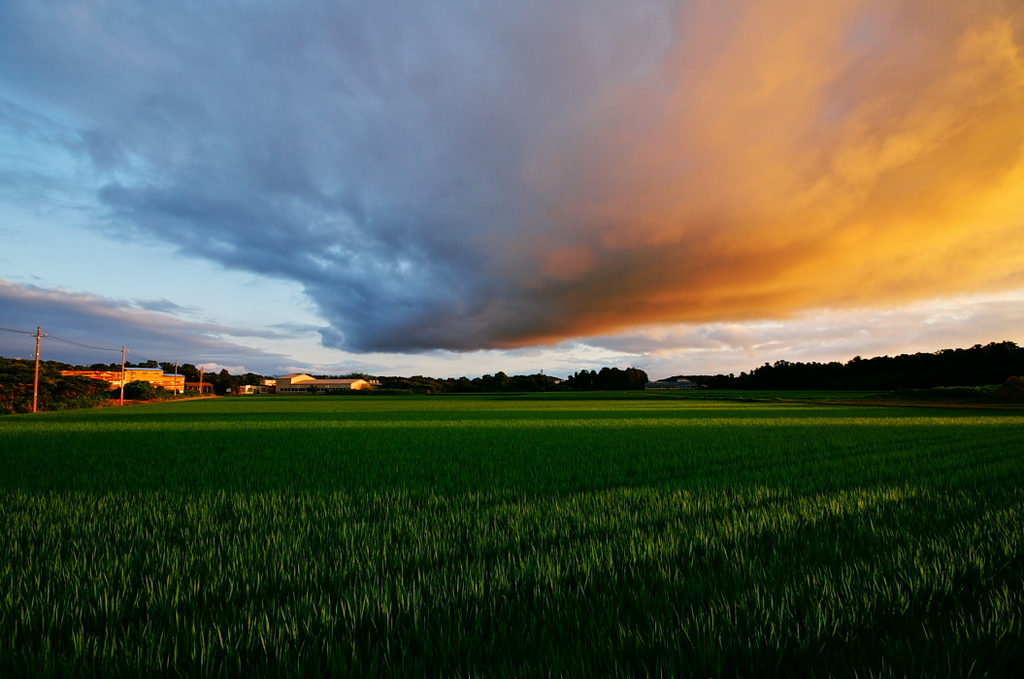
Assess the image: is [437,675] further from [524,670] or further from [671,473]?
[671,473]

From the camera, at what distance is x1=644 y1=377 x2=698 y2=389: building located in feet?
451

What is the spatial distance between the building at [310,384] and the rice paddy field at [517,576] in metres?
140

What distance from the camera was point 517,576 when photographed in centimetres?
321

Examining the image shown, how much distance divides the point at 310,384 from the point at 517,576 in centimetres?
15746

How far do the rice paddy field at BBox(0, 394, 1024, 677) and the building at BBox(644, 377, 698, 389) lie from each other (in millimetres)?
137328

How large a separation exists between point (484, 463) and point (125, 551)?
20.0 ft

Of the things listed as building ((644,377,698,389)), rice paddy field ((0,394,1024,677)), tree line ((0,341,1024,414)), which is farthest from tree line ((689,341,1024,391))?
rice paddy field ((0,394,1024,677))

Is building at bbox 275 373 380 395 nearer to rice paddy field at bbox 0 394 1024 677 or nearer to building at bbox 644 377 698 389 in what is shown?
building at bbox 644 377 698 389

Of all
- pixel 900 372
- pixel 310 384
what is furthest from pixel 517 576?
pixel 310 384

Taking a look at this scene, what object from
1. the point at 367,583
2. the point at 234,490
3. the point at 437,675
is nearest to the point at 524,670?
the point at 437,675

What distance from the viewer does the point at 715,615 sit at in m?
2.56

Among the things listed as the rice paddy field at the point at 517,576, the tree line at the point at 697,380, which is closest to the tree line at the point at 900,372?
the tree line at the point at 697,380

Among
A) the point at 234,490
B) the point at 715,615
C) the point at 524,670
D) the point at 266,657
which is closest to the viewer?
the point at 524,670

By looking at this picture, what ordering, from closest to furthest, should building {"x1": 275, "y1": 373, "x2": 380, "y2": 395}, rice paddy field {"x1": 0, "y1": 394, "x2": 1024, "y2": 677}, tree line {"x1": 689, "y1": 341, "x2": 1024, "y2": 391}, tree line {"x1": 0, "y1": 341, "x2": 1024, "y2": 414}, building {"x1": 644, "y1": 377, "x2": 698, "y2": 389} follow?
rice paddy field {"x1": 0, "y1": 394, "x2": 1024, "y2": 677} < tree line {"x1": 0, "y1": 341, "x2": 1024, "y2": 414} < tree line {"x1": 689, "y1": 341, "x2": 1024, "y2": 391} < building {"x1": 644, "y1": 377, "x2": 698, "y2": 389} < building {"x1": 275, "y1": 373, "x2": 380, "y2": 395}
